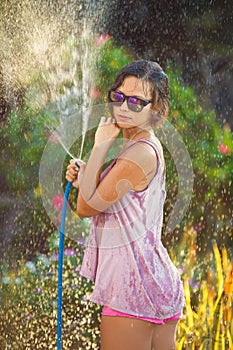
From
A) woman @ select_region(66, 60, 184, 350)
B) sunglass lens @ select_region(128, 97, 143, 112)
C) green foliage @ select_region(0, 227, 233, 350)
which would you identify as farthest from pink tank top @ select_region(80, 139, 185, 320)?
green foliage @ select_region(0, 227, 233, 350)

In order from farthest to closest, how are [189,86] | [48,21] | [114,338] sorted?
1. [189,86]
2. [48,21]
3. [114,338]

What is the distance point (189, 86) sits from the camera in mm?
4359

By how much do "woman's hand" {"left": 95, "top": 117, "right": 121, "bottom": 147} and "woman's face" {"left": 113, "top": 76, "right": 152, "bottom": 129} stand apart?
26 millimetres

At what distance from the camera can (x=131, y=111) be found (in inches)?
92.5

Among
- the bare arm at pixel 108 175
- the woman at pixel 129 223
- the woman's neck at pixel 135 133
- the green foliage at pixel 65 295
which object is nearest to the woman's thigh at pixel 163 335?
the woman at pixel 129 223

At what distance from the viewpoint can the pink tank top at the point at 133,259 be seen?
7.57 feet

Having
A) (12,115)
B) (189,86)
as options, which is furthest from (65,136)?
(189,86)

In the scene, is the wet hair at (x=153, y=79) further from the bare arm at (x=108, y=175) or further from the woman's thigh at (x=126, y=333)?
the woman's thigh at (x=126, y=333)

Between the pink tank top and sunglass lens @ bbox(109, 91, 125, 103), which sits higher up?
sunglass lens @ bbox(109, 91, 125, 103)

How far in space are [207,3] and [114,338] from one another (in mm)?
2510

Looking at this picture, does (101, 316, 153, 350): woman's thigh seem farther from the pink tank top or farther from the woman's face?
the woman's face

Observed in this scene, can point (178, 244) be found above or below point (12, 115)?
below

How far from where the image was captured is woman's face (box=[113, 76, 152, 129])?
2.35m

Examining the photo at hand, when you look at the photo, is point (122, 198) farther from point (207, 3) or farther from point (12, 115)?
point (207, 3)
